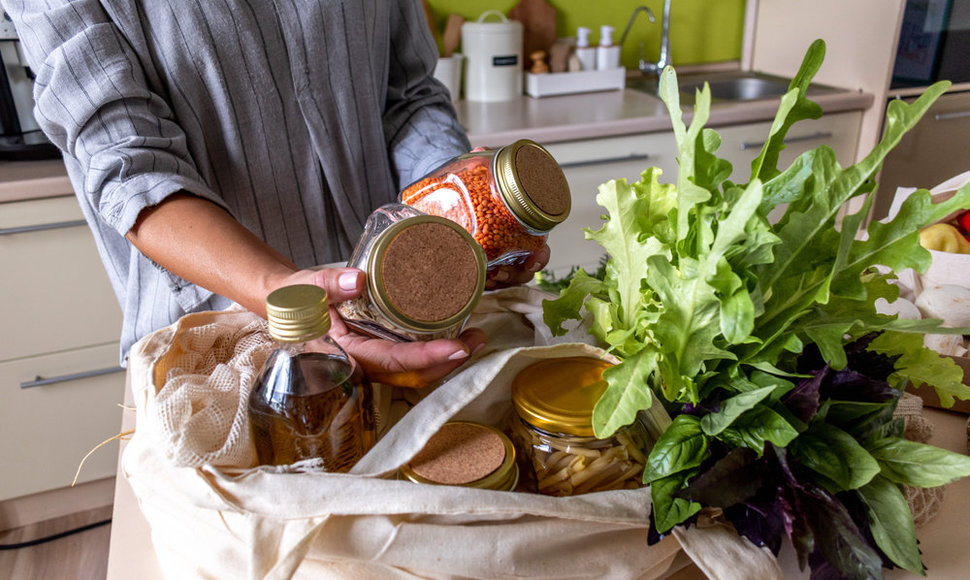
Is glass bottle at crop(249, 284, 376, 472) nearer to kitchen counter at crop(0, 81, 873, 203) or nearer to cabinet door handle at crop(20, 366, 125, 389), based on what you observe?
kitchen counter at crop(0, 81, 873, 203)

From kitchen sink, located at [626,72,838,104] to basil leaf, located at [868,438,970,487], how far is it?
1.88m

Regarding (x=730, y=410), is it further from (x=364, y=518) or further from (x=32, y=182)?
(x=32, y=182)

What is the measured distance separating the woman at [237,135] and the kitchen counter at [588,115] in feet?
2.17

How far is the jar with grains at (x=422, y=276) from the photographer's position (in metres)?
0.48

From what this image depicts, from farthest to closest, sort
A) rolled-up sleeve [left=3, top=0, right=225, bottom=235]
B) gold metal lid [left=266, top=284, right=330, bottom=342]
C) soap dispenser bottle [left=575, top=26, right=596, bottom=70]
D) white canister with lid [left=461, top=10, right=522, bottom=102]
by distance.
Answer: soap dispenser bottle [left=575, top=26, right=596, bottom=70] < white canister with lid [left=461, top=10, right=522, bottom=102] < rolled-up sleeve [left=3, top=0, right=225, bottom=235] < gold metal lid [left=266, top=284, right=330, bottom=342]

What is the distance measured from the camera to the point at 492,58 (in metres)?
2.03

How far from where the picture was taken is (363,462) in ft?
1.49

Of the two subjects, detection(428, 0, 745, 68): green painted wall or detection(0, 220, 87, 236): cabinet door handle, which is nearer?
detection(0, 220, 87, 236): cabinet door handle

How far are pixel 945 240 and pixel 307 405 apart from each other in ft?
2.47

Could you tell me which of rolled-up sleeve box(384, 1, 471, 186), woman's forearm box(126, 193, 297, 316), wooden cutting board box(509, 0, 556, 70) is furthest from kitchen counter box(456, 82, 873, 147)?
woman's forearm box(126, 193, 297, 316)

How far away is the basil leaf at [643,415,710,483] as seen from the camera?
45cm

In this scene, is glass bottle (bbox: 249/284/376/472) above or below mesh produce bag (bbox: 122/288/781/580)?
above

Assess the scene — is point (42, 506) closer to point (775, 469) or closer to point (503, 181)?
point (503, 181)

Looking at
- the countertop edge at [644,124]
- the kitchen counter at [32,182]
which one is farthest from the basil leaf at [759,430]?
the kitchen counter at [32,182]
